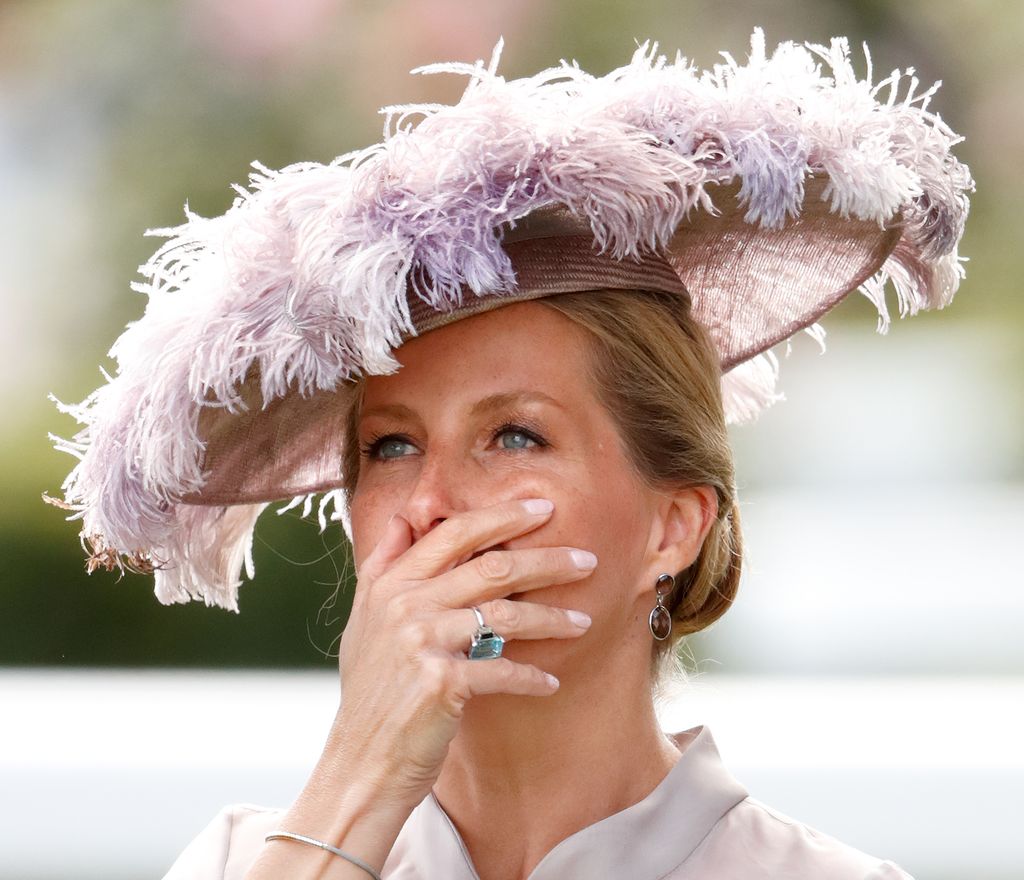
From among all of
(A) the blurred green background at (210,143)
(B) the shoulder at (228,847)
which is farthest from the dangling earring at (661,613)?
(A) the blurred green background at (210,143)

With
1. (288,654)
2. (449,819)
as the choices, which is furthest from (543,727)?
(288,654)

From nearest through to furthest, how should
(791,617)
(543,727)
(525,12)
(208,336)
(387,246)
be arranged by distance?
1. (387,246)
2. (208,336)
3. (543,727)
4. (791,617)
5. (525,12)

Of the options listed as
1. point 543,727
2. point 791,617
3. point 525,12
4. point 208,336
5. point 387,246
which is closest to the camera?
point 387,246

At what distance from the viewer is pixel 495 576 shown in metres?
1.38

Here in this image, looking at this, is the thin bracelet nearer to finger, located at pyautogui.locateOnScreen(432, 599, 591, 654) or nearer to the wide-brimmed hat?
finger, located at pyautogui.locateOnScreen(432, 599, 591, 654)

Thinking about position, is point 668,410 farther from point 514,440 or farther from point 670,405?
point 514,440

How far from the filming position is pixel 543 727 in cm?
155

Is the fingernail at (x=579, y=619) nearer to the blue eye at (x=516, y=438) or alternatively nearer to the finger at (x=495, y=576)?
the finger at (x=495, y=576)

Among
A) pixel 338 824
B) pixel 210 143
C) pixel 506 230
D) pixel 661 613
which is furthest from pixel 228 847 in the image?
pixel 210 143

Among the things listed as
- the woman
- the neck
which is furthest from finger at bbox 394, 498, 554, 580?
the neck

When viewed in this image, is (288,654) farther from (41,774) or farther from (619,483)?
(619,483)

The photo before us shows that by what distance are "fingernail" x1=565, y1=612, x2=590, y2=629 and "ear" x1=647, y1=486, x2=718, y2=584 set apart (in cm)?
15

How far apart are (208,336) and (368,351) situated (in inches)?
8.0

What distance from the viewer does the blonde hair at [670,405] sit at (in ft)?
5.03
